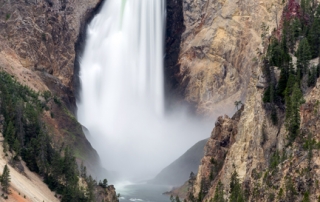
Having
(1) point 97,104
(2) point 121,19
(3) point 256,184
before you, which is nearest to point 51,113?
(1) point 97,104

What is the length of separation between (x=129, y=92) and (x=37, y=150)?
178 feet

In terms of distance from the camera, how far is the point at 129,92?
127188 mm

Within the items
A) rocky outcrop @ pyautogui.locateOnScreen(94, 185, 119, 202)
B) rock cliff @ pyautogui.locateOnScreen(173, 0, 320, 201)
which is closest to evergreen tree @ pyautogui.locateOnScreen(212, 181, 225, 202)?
rock cliff @ pyautogui.locateOnScreen(173, 0, 320, 201)

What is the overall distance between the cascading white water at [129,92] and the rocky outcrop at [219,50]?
7.17 m

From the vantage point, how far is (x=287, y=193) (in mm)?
46062

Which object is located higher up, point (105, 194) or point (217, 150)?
point (217, 150)

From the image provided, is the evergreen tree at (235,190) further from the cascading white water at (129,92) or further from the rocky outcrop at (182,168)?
the cascading white water at (129,92)

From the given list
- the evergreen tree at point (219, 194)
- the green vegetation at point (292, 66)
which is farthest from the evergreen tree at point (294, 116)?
the evergreen tree at point (219, 194)

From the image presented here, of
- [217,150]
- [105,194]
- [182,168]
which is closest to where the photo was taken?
[217,150]

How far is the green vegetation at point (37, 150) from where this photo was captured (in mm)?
71812

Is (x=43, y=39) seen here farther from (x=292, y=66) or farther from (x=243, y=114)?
(x=292, y=66)

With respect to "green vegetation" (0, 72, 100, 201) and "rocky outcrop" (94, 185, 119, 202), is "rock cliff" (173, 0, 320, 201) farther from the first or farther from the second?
"green vegetation" (0, 72, 100, 201)

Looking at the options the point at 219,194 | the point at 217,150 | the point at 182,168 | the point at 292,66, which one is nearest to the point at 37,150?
the point at 217,150

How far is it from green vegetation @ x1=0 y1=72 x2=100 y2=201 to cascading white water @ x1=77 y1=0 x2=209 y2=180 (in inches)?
1494
